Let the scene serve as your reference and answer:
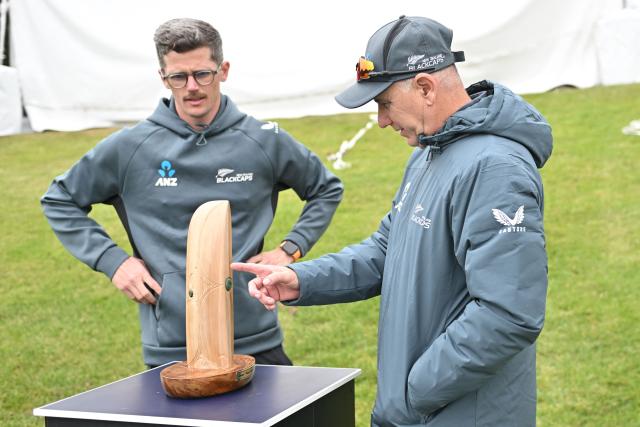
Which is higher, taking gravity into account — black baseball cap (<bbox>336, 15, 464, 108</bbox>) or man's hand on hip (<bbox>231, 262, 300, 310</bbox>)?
black baseball cap (<bbox>336, 15, 464, 108</bbox>)

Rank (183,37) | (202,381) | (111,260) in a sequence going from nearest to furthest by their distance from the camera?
1. (202,381)
2. (183,37)
3. (111,260)

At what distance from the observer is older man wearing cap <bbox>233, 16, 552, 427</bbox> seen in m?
2.39

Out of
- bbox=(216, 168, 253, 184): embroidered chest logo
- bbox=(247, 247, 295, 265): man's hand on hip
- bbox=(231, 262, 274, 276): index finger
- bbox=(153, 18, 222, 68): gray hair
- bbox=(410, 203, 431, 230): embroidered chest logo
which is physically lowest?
bbox=(247, 247, 295, 265): man's hand on hip

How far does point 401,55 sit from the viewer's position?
258cm

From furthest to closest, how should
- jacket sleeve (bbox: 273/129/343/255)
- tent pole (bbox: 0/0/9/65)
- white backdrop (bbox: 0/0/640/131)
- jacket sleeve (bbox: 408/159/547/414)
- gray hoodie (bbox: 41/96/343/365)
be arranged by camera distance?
tent pole (bbox: 0/0/9/65) → white backdrop (bbox: 0/0/640/131) → jacket sleeve (bbox: 273/129/343/255) → gray hoodie (bbox: 41/96/343/365) → jacket sleeve (bbox: 408/159/547/414)

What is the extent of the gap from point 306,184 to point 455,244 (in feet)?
4.89

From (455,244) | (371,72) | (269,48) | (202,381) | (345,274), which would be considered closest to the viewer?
(455,244)

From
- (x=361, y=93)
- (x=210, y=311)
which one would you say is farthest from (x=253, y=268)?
(x=361, y=93)

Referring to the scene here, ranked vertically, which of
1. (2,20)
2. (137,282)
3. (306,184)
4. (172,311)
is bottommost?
(172,311)

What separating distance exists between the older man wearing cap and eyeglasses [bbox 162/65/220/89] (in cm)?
96

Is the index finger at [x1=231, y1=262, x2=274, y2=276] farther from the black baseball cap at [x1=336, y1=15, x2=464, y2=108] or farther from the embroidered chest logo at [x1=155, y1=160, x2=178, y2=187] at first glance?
the embroidered chest logo at [x1=155, y1=160, x2=178, y2=187]

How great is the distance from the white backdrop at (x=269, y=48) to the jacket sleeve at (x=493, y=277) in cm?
845

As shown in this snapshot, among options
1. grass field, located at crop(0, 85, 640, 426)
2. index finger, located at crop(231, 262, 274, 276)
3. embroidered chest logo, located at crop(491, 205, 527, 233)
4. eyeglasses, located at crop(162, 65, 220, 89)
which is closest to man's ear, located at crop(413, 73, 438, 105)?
embroidered chest logo, located at crop(491, 205, 527, 233)

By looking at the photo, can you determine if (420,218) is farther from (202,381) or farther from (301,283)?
(202,381)
